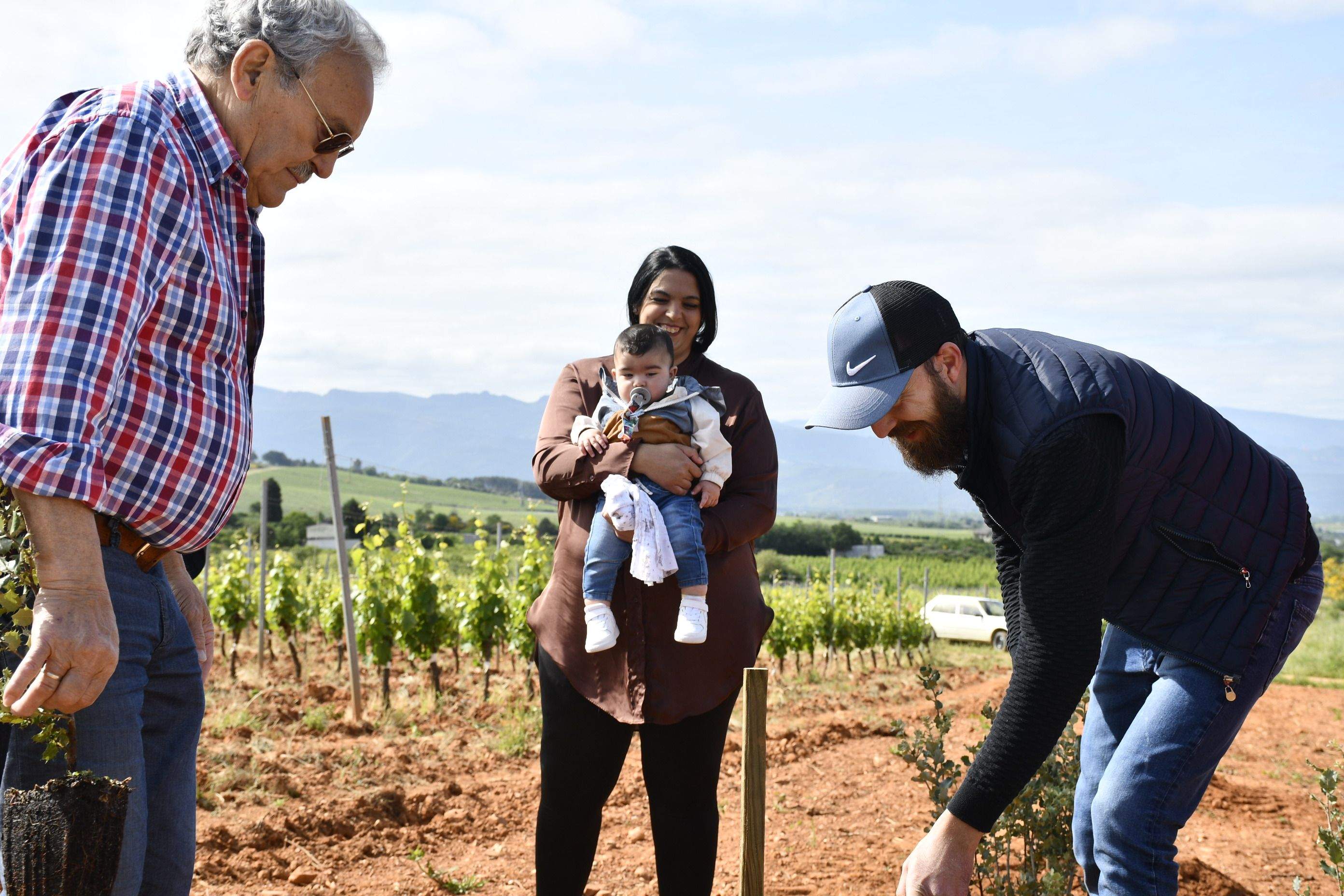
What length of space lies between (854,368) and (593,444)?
0.99m

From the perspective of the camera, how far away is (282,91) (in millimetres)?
1737

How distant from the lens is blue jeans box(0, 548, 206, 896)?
1.53 metres

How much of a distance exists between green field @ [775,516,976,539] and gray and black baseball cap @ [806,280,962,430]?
8543cm

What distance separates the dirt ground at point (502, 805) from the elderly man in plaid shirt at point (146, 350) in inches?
88.5

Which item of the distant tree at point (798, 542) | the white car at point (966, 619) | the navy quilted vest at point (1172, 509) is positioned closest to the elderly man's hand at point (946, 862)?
the navy quilted vest at point (1172, 509)

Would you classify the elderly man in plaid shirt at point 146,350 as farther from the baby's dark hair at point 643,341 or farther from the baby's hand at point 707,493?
the baby's hand at point 707,493

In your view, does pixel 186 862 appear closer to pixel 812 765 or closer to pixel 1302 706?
pixel 812 765

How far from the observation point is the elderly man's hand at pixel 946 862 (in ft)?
5.61

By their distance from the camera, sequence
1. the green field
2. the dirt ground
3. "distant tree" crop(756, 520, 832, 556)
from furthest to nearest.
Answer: the green field
"distant tree" crop(756, 520, 832, 556)
the dirt ground

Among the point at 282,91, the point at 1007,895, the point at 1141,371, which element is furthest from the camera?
the point at 1007,895

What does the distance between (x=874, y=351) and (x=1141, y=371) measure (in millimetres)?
578

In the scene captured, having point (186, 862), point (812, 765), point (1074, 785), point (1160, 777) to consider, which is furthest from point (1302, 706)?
point (186, 862)

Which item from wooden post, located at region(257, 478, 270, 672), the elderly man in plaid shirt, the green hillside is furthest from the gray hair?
the green hillside

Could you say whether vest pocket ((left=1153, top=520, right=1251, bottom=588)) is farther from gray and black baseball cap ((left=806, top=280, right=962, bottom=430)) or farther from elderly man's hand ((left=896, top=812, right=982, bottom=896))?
elderly man's hand ((left=896, top=812, right=982, bottom=896))
